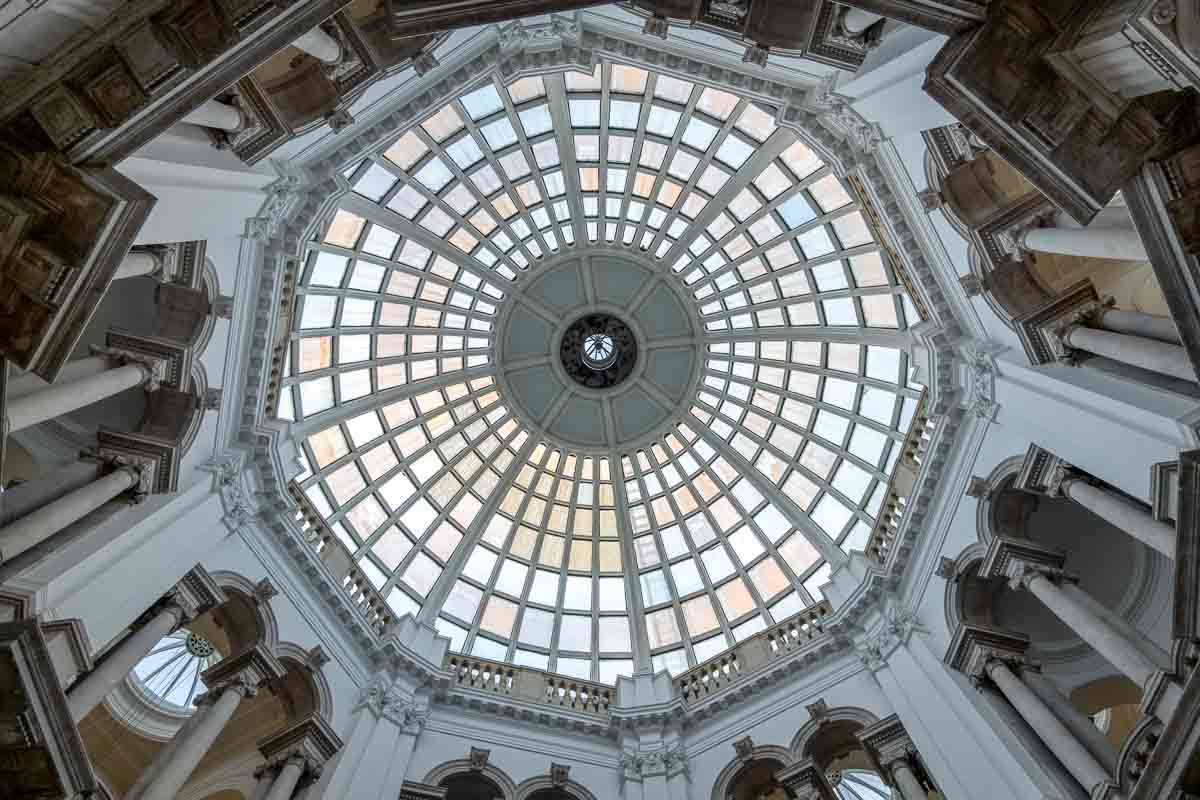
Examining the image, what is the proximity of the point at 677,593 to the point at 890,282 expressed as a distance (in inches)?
510

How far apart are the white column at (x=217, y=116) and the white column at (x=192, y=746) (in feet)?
39.9

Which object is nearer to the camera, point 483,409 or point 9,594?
point 9,594

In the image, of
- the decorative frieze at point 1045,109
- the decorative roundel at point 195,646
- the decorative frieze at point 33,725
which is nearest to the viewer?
the decorative frieze at point 1045,109

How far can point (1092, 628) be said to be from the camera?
15.0 metres

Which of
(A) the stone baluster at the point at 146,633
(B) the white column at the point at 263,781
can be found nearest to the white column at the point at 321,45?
(A) the stone baluster at the point at 146,633

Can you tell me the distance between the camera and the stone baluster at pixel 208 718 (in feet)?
49.6

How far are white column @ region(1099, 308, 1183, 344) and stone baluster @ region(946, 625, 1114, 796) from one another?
7319 mm

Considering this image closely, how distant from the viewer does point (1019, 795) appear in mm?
15250

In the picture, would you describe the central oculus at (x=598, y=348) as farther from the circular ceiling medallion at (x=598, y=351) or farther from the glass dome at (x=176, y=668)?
the glass dome at (x=176, y=668)

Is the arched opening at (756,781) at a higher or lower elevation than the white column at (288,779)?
higher

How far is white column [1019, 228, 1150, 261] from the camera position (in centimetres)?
1255

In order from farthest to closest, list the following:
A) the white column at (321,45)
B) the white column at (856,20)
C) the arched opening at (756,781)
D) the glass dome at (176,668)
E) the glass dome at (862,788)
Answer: the glass dome at (176,668)
the glass dome at (862,788)
the arched opening at (756,781)
the white column at (321,45)
the white column at (856,20)

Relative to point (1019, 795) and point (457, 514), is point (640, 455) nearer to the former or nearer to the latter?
point (457, 514)

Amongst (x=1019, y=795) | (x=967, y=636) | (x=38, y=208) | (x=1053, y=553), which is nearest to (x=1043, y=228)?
(x=1053, y=553)
